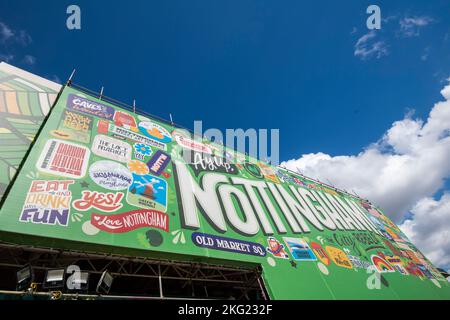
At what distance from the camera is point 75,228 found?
6879mm

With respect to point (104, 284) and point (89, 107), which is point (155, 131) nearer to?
point (89, 107)

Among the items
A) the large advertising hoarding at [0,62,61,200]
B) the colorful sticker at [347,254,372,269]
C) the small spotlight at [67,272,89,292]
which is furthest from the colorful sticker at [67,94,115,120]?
the colorful sticker at [347,254,372,269]

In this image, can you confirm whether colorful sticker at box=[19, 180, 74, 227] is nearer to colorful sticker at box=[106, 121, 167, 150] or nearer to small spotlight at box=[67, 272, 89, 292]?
small spotlight at box=[67, 272, 89, 292]

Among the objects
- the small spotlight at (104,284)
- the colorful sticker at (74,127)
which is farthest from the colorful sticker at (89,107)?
the small spotlight at (104,284)

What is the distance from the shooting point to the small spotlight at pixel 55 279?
239 inches

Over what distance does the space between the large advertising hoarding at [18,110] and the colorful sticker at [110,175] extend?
1.99m

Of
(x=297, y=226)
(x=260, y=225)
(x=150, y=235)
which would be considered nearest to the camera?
(x=150, y=235)

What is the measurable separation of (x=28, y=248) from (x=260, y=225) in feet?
25.9

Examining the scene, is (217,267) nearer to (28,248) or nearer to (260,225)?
(260,225)

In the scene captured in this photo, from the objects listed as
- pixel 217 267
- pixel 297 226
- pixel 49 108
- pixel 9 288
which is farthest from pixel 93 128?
pixel 297 226

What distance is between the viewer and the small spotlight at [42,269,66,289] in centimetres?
607

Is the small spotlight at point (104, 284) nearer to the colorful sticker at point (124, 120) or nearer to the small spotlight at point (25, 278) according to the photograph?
the small spotlight at point (25, 278)

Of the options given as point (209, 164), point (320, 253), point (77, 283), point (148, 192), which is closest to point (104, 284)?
point (77, 283)

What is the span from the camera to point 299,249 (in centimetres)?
1130
